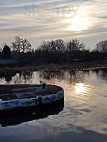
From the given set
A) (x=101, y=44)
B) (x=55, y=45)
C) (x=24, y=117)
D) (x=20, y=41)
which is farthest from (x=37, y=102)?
(x=101, y=44)

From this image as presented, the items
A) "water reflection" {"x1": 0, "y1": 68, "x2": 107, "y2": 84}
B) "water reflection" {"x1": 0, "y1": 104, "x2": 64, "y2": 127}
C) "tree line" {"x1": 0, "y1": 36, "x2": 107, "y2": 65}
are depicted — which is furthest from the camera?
"tree line" {"x1": 0, "y1": 36, "x2": 107, "y2": 65}

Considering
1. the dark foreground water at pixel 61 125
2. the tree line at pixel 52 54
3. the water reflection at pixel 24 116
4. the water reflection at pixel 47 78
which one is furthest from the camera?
the tree line at pixel 52 54

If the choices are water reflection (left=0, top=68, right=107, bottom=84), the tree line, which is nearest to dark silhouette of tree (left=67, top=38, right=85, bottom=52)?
the tree line

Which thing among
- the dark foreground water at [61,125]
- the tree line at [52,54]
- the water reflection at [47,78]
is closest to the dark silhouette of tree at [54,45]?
the tree line at [52,54]

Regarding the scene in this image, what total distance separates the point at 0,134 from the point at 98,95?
15156 millimetres

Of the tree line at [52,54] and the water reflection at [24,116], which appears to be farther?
the tree line at [52,54]

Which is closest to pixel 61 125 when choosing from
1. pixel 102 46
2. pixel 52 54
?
pixel 52 54

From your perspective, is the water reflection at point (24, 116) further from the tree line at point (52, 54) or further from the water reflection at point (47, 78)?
the tree line at point (52, 54)

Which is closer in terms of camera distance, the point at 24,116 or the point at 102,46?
the point at 24,116

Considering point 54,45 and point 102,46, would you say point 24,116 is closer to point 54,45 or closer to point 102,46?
point 54,45

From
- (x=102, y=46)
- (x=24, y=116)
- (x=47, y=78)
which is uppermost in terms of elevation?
(x=102, y=46)

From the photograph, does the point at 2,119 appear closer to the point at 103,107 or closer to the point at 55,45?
the point at 103,107

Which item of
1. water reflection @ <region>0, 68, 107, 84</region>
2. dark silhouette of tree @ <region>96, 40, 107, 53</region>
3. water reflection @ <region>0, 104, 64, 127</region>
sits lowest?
water reflection @ <region>0, 68, 107, 84</region>

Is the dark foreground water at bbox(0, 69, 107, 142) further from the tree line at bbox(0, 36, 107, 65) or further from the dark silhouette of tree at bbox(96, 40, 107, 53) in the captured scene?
the dark silhouette of tree at bbox(96, 40, 107, 53)
